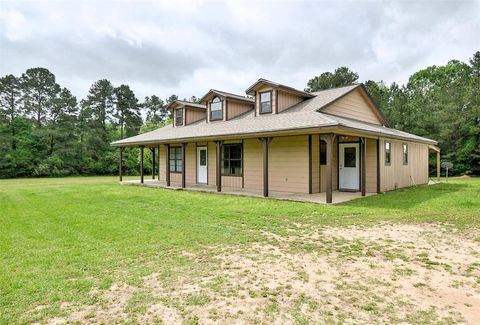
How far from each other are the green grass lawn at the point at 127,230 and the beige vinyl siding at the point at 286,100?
A: 517 centimetres

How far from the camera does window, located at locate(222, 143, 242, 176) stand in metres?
13.5

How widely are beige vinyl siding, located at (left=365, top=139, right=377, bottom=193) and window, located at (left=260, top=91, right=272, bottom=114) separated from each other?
440cm

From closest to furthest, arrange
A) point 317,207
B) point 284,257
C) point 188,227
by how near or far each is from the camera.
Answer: point 284,257
point 188,227
point 317,207

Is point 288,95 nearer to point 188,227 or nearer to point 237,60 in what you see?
point 237,60

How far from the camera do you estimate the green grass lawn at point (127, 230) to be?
3.41m

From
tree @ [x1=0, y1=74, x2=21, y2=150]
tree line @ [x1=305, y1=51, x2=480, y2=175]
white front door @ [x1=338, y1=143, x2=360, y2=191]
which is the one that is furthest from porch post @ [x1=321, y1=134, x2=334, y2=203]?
tree @ [x1=0, y1=74, x2=21, y2=150]

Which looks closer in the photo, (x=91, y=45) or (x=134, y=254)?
(x=134, y=254)

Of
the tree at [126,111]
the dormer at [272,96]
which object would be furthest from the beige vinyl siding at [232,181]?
the tree at [126,111]

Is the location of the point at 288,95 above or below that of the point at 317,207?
above

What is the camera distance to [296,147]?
38.1 feet

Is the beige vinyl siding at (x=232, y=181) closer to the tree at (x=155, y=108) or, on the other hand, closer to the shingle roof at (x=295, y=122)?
the shingle roof at (x=295, y=122)

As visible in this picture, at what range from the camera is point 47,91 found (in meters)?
30.5

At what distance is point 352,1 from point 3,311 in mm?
13062

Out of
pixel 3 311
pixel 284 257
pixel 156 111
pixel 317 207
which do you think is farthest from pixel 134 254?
pixel 156 111
